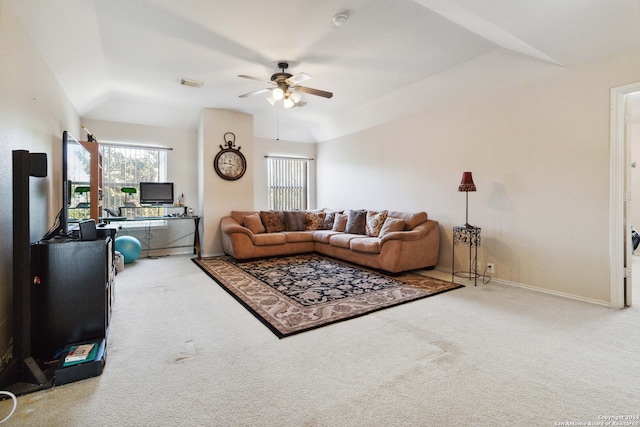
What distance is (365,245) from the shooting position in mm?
4469

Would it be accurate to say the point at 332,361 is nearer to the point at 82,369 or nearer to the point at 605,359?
the point at 82,369

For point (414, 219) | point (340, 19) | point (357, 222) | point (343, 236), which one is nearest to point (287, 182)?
point (357, 222)

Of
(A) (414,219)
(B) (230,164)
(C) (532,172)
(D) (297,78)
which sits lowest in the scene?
(A) (414,219)

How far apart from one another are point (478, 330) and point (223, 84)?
4.37m

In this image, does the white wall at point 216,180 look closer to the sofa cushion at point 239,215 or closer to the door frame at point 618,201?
the sofa cushion at point 239,215

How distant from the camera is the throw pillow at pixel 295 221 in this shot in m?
6.04

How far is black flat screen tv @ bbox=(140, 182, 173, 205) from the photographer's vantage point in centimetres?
557

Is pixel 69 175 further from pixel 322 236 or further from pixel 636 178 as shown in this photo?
pixel 636 178

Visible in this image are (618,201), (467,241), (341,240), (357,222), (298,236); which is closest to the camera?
(618,201)

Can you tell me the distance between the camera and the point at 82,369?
1.82 meters

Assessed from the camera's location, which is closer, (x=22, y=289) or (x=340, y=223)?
(x=22, y=289)

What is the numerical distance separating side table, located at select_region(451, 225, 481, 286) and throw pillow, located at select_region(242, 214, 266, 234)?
3.25 m

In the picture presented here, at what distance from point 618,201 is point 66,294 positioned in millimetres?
4665

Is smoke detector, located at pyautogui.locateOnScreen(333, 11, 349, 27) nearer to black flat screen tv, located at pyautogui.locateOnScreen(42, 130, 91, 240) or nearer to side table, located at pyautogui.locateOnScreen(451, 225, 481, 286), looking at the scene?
black flat screen tv, located at pyautogui.locateOnScreen(42, 130, 91, 240)
